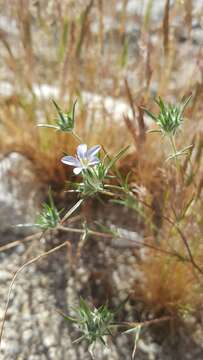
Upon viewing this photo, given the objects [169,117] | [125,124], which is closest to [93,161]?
[169,117]

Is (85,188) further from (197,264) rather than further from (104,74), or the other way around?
(104,74)

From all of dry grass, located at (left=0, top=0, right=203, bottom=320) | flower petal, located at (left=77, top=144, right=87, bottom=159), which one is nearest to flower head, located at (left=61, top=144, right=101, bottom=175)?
flower petal, located at (left=77, top=144, right=87, bottom=159)

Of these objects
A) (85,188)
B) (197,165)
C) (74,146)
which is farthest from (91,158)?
(74,146)

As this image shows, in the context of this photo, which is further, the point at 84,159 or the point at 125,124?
the point at 125,124

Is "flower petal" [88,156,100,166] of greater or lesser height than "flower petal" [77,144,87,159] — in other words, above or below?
below

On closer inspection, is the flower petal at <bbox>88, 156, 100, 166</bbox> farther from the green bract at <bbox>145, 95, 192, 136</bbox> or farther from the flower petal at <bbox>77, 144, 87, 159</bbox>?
the green bract at <bbox>145, 95, 192, 136</bbox>

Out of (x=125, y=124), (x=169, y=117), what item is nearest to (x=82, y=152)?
(x=169, y=117)

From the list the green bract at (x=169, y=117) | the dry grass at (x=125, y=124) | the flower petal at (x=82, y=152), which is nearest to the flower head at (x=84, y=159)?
the flower petal at (x=82, y=152)

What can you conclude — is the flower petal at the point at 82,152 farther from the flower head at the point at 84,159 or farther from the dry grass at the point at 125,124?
the dry grass at the point at 125,124

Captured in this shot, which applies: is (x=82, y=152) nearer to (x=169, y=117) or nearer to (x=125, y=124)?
(x=169, y=117)

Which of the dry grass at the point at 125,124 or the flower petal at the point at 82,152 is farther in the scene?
the dry grass at the point at 125,124

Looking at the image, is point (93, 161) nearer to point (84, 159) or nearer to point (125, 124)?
point (84, 159)

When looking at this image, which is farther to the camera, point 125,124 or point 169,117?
point 125,124
